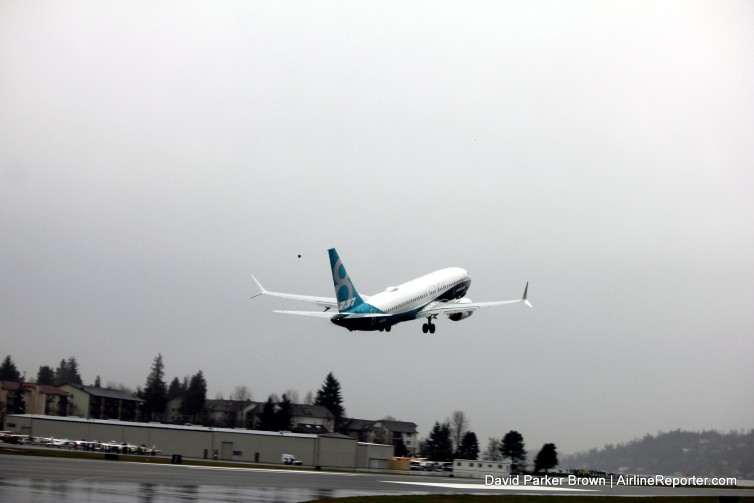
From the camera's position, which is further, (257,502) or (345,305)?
(345,305)

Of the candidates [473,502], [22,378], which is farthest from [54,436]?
[473,502]

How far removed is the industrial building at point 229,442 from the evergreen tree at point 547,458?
21.6m

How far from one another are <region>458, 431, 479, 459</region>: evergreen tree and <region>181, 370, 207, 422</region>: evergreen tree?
45190 millimetres

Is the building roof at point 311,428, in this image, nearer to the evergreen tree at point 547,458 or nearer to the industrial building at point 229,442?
the industrial building at point 229,442

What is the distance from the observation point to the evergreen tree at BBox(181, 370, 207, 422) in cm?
16812

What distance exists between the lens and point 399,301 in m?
101

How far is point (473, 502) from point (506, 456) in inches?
2808

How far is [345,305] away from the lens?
313 feet

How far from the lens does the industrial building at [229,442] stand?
126m

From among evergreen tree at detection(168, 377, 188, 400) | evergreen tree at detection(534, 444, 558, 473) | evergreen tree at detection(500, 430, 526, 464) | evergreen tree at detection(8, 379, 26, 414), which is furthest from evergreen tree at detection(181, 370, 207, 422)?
evergreen tree at detection(534, 444, 558, 473)

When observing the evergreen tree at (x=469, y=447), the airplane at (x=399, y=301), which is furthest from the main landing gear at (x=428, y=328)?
the evergreen tree at (x=469, y=447)

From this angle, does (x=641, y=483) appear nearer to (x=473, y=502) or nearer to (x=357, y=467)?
(x=357, y=467)

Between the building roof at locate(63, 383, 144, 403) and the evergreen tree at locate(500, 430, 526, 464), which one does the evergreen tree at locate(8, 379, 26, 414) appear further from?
the evergreen tree at locate(500, 430, 526, 464)

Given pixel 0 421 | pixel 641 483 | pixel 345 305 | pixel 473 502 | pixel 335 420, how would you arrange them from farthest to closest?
pixel 335 420 < pixel 0 421 < pixel 641 483 < pixel 345 305 < pixel 473 502
